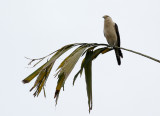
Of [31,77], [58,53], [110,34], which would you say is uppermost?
[110,34]

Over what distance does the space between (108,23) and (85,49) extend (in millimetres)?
2973

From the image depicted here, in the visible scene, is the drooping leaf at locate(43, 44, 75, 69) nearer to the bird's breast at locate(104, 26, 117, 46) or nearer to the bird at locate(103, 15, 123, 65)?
the bird at locate(103, 15, 123, 65)

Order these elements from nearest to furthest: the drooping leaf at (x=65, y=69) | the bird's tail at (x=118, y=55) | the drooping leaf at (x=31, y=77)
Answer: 1. the drooping leaf at (x=65, y=69)
2. the drooping leaf at (x=31, y=77)
3. the bird's tail at (x=118, y=55)

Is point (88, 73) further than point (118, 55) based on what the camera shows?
No

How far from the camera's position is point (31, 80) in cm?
248

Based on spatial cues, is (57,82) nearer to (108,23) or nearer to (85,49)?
(85,49)

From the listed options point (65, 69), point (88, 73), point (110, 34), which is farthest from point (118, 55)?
point (65, 69)

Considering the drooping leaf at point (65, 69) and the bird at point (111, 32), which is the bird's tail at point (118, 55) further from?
the drooping leaf at point (65, 69)

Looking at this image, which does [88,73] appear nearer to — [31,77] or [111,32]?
[31,77]

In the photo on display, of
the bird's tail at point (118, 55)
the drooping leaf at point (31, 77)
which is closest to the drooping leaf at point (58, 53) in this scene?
the drooping leaf at point (31, 77)

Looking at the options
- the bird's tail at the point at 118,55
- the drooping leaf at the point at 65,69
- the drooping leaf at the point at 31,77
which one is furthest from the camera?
the bird's tail at the point at 118,55

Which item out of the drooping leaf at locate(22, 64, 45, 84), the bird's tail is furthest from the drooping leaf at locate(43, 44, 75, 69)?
the bird's tail

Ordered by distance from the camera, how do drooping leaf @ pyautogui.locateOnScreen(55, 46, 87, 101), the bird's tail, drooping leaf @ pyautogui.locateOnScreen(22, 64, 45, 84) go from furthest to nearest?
the bird's tail
drooping leaf @ pyautogui.locateOnScreen(22, 64, 45, 84)
drooping leaf @ pyautogui.locateOnScreen(55, 46, 87, 101)

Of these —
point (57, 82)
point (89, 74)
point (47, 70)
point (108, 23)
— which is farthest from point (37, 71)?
point (108, 23)
